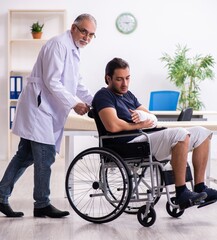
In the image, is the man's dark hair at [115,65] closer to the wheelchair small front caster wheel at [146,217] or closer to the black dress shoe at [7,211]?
the wheelchair small front caster wheel at [146,217]

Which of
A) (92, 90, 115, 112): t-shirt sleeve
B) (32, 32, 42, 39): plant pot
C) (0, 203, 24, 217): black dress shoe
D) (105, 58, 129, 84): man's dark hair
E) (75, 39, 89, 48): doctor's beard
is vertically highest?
(32, 32, 42, 39): plant pot

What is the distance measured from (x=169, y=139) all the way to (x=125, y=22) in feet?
15.2

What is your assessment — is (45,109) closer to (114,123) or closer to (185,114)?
(114,123)

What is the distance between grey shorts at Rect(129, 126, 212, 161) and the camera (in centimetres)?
327

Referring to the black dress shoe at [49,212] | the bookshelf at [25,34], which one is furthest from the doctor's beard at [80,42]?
the bookshelf at [25,34]

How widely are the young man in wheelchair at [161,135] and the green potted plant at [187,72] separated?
13.2ft

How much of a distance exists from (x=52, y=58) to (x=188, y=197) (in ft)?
3.73

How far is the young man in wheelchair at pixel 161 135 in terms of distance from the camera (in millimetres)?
3250

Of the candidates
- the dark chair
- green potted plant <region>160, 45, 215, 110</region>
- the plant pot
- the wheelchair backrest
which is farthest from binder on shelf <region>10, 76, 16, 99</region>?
the wheelchair backrest

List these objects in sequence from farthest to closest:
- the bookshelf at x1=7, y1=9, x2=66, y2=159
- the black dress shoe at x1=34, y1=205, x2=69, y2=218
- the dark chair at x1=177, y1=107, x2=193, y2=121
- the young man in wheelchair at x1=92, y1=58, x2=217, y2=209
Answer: the bookshelf at x1=7, y1=9, x2=66, y2=159 < the dark chair at x1=177, y1=107, x2=193, y2=121 < the black dress shoe at x1=34, y1=205, x2=69, y2=218 < the young man in wheelchair at x1=92, y1=58, x2=217, y2=209

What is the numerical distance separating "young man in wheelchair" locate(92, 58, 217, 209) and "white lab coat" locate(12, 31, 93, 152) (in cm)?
25

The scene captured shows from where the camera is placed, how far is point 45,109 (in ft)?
11.7

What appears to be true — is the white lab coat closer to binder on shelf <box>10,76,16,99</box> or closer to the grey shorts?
the grey shorts

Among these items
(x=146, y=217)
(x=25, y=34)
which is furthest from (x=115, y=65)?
(x=25, y=34)
